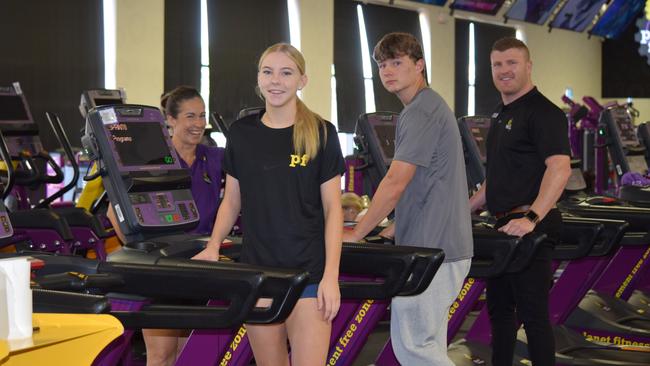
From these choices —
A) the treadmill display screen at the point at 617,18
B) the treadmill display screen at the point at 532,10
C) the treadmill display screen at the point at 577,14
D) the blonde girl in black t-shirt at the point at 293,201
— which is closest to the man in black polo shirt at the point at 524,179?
the blonde girl in black t-shirt at the point at 293,201

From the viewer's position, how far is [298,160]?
2.60 metres

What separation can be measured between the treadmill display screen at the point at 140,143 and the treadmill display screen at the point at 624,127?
4509 mm

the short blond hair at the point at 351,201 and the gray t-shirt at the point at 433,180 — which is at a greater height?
the gray t-shirt at the point at 433,180

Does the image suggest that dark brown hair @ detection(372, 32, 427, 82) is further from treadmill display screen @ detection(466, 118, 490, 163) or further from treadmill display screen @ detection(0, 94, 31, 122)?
treadmill display screen @ detection(0, 94, 31, 122)

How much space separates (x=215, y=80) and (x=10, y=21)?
291 cm

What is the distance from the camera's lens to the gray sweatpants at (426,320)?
312cm

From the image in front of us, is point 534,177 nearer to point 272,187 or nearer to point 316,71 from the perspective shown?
point 272,187

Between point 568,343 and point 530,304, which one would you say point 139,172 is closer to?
point 530,304

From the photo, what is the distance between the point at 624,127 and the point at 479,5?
9.27 m

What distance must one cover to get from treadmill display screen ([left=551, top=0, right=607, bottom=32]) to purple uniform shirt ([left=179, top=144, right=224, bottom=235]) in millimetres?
15208

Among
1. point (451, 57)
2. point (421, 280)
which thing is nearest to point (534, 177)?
point (421, 280)

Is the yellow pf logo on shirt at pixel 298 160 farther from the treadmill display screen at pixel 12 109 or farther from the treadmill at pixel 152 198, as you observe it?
the treadmill display screen at pixel 12 109

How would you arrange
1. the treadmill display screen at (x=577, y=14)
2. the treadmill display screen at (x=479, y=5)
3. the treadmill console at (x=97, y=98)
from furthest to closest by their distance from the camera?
the treadmill display screen at (x=577, y=14)
the treadmill display screen at (x=479, y=5)
the treadmill console at (x=97, y=98)

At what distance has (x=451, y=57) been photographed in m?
15.9
